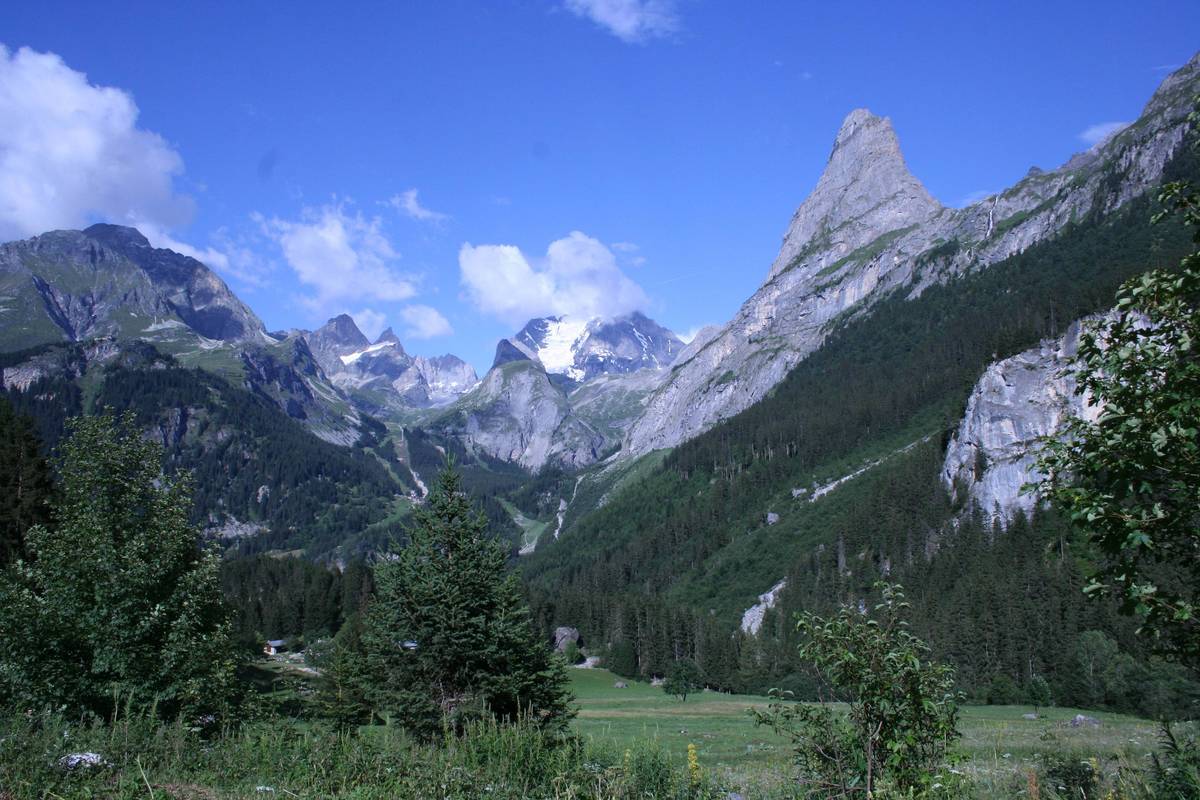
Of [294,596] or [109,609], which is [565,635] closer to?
[294,596]

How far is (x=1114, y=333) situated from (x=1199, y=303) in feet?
2.83

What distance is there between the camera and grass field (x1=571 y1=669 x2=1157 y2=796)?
45.5 feet

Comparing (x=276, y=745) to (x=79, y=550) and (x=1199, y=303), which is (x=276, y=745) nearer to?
(x=79, y=550)

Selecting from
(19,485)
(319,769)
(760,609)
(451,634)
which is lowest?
(760,609)

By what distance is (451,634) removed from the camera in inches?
817

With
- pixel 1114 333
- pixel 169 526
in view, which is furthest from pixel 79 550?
pixel 1114 333

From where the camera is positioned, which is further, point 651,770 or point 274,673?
point 274,673

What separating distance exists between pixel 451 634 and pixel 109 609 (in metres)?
9.25

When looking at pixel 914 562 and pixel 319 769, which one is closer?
pixel 319 769

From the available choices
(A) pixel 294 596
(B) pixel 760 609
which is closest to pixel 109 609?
(A) pixel 294 596

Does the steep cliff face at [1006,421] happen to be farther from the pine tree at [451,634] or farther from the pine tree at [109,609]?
the pine tree at [109,609]

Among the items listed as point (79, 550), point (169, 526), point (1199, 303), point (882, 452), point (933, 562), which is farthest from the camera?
point (882, 452)

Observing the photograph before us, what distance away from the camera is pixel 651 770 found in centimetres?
1030

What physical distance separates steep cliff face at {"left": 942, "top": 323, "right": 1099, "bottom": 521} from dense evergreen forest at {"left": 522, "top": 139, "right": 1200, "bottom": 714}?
190 inches
